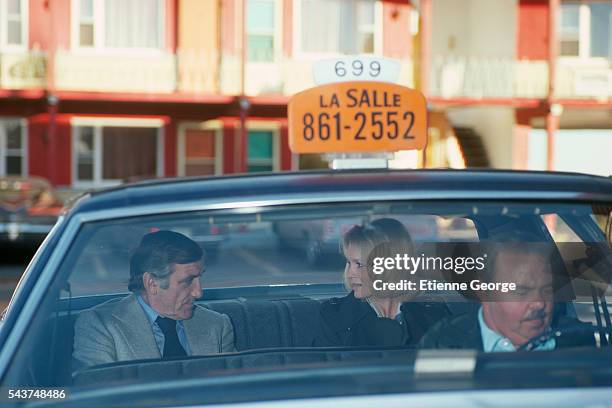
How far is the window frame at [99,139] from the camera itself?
22.5m

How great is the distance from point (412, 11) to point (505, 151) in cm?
402

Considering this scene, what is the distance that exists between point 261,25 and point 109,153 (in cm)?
453

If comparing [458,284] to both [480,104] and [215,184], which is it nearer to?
[215,184]

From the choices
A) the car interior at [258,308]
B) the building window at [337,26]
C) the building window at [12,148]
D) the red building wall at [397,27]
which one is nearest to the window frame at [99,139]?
the building window at [12,148]

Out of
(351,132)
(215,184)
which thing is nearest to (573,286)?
(215,184)

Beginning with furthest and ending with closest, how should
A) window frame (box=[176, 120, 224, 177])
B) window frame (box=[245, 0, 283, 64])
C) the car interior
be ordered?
window frame (box=[176, 120, 224, 177])
window frame (box=[245, 0, 283, 64])
the car interior

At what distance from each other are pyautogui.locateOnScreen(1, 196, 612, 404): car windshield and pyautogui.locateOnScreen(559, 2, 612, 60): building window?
22472 millimetres

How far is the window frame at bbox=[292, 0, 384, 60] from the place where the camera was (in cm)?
2312

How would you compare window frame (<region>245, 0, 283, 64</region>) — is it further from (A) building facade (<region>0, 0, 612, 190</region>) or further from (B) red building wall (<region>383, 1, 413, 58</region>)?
(B) red building wall (<region>383, 1, 413, 58</region>)

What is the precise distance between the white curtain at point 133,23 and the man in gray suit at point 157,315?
20.3m

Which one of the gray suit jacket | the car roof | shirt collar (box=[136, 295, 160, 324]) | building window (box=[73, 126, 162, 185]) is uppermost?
the car roof

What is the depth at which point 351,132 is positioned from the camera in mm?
4441

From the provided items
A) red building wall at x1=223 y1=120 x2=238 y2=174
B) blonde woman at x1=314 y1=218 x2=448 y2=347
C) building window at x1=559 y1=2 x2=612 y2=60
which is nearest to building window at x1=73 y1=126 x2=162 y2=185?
red building wall at x1=223 y1=120 x2=238 y2=174

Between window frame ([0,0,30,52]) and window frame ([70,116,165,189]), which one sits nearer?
window frame ([0,0,30,52])
